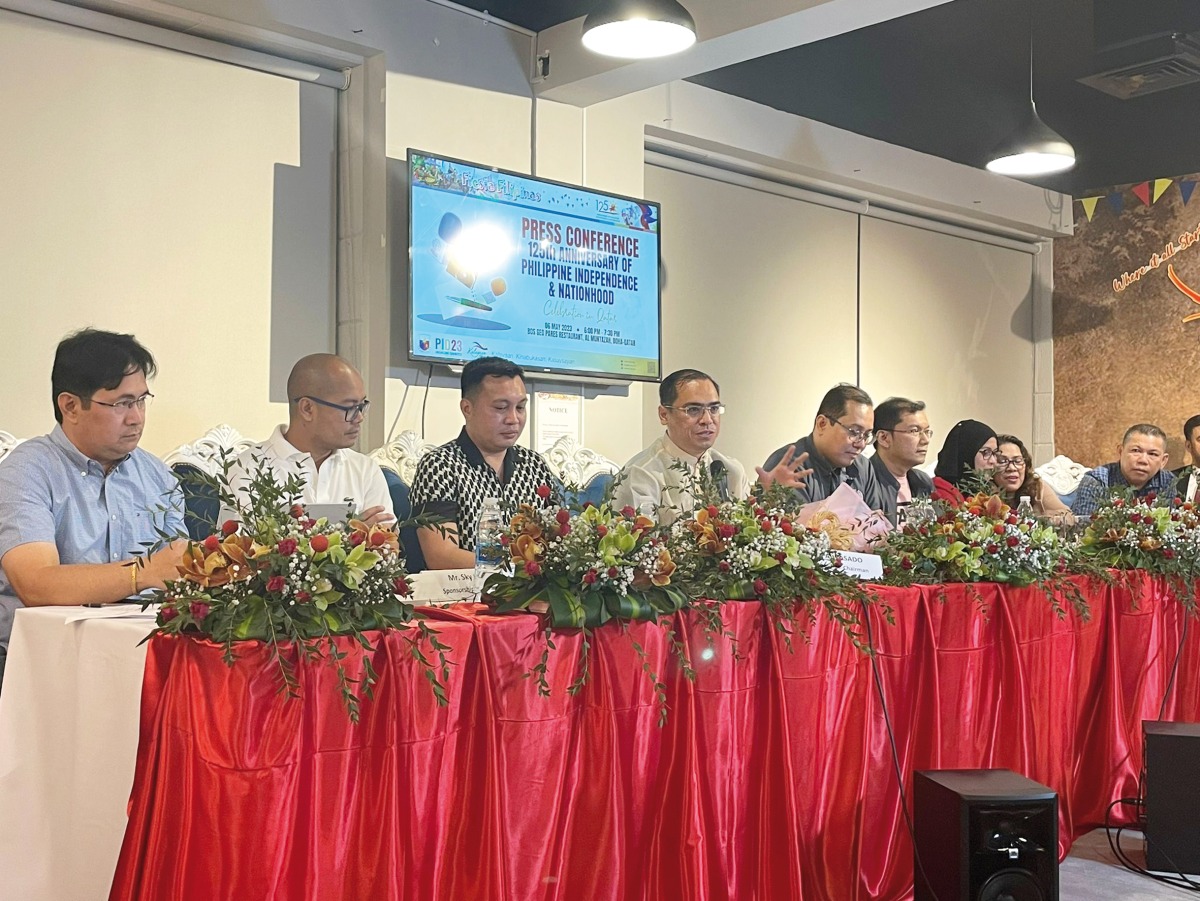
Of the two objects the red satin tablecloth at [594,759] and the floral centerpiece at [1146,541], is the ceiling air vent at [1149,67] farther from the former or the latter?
the red satin tablecloth at [594,759]

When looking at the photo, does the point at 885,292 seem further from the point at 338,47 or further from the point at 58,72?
the point at 58,72

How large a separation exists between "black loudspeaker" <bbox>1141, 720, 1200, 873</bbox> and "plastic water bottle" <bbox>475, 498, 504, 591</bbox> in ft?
5.73

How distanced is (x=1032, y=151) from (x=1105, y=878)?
12.3ft

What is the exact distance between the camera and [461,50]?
4.66m

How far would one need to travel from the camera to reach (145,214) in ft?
13.2

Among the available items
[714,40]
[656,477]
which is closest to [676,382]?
[656,477]

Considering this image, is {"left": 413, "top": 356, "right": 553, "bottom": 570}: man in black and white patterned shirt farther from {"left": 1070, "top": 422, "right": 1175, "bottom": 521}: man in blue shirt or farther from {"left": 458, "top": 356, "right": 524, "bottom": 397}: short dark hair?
{"left": 1070, "top": 422, "right": 1175, "bottom": 521}: man in blue shirt

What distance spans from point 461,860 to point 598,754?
298 mm

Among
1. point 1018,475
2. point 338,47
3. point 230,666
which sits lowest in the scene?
point 230,666

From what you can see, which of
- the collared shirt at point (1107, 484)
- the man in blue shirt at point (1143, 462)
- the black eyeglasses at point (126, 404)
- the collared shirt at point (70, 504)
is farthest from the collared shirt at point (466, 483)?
the man in blue shirt at point (1143, 462)

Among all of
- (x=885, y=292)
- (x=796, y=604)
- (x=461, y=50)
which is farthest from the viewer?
(x=885, y=292)

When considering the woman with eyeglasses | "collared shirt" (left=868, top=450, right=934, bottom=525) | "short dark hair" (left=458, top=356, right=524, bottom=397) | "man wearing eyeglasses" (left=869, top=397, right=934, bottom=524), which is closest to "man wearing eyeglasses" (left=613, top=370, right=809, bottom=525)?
"short dark hair" (left=458, top=356, right=524, bottom=397)

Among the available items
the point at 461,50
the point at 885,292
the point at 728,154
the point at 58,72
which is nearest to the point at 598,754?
the point at 58,72

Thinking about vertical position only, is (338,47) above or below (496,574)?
above
